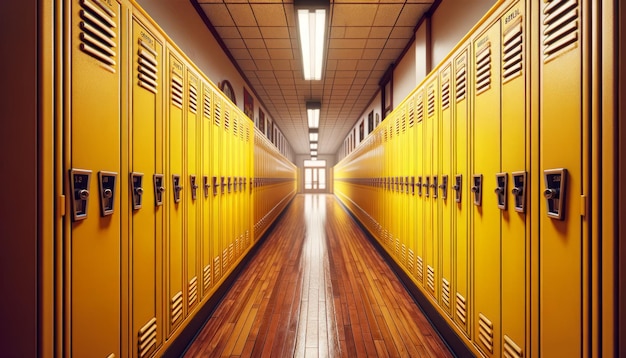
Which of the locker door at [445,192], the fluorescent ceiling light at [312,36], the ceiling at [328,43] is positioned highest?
the ceiling at [328,43]

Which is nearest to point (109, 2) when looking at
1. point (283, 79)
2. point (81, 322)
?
point (81, 322)

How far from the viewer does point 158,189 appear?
1481 millimetres

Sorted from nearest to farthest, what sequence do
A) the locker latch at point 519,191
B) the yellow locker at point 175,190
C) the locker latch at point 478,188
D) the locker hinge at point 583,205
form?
the locker hinge at point 583,205
the locker latch at point 519,191
the locker latch at point 478,188
the yellow locker at point 175,190

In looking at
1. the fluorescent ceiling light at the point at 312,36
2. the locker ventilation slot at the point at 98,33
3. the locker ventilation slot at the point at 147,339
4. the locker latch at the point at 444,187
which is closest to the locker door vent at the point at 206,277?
the locker ventilation slot at the point at 147,339

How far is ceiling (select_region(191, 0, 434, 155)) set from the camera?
11.7ft

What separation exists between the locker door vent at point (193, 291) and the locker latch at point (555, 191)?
1.97 metres

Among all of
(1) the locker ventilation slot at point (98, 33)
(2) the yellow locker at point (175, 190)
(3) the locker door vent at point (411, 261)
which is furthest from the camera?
(3) the locker door vent at point (411, 261)

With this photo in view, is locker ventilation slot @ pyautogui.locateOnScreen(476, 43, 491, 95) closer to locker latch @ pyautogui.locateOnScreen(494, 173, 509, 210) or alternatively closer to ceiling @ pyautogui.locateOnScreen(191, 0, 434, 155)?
locker latch @ pyautogui.locateOnScreen(494, 173, 509, 210)

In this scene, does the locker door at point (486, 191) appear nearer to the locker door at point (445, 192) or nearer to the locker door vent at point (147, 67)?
the locker door at point (445, 192)

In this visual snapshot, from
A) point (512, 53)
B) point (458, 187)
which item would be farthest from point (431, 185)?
point (512, 53)

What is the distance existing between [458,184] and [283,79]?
200 inches

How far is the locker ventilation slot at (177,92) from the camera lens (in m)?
1.67

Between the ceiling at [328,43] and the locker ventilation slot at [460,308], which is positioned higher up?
the ceiling at [328,43]

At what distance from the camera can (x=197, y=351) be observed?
68.8 inches
